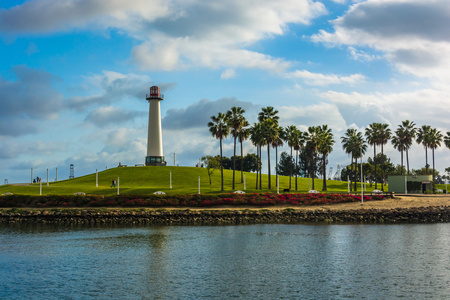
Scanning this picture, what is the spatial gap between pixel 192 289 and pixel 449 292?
632 inches

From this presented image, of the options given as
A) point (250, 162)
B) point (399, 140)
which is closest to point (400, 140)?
point (399, 140)

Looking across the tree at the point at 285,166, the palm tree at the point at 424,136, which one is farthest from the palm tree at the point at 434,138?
the tree at the point at 285,166

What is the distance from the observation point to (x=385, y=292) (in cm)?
2773

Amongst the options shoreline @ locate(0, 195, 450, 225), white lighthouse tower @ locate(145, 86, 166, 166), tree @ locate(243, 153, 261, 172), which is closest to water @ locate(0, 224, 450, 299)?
shoreline @ locate(0, 195, 450, 225)

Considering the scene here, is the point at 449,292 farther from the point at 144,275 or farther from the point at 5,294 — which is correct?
the point at 5,294

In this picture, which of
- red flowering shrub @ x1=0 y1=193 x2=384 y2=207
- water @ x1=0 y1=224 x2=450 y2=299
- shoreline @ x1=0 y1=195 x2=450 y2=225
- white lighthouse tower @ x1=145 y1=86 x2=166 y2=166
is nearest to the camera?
water @ x1=0 y1=224 x2=450 y2=299

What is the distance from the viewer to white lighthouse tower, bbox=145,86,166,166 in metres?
122

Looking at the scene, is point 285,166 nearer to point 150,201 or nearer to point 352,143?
point 352,143

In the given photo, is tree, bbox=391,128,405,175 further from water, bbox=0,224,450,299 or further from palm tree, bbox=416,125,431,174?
water, bbox=0,224,450,299

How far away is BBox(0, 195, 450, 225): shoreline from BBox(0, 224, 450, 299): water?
33.2 ft

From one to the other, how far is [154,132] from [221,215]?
2324 inches

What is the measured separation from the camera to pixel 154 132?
401ft

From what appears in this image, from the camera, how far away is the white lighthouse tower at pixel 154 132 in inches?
4818

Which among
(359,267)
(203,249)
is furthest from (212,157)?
(359,267)
